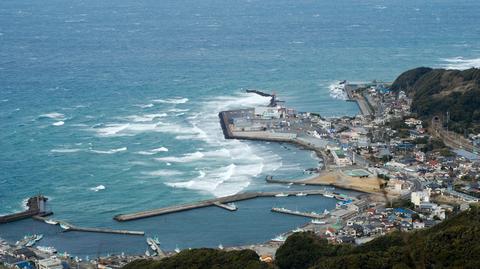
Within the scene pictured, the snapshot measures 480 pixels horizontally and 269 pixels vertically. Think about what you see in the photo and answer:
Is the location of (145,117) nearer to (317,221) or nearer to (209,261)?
(317,221)

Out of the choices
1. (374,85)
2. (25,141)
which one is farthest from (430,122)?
(25,141)

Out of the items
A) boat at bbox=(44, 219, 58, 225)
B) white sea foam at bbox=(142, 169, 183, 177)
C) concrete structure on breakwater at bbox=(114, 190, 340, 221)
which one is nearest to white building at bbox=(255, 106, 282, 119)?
white sea foam at bbox=(142, 169, 183, 177)

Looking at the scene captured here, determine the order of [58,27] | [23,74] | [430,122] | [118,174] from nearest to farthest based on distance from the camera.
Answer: [118,174]
[430,122]
[23,74]
[58,27]

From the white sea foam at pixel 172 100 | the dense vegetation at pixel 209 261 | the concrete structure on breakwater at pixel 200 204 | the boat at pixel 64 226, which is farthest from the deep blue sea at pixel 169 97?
the dense vegetation at pixel 209 261

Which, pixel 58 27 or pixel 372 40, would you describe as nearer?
pixel 372 40

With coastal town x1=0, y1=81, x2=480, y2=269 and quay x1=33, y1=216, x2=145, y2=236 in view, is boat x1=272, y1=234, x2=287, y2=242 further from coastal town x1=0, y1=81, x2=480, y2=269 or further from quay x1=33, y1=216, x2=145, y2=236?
quay x1=33, y1=216, x2=145, y2=236

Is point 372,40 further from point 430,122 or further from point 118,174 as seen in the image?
point 118,174

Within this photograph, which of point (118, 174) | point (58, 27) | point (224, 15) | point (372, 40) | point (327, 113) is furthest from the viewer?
point (224, 15)
